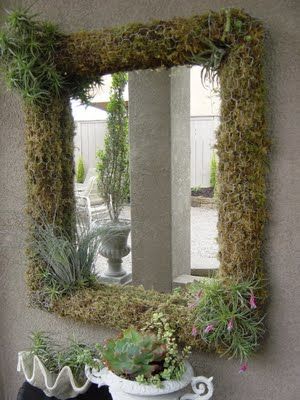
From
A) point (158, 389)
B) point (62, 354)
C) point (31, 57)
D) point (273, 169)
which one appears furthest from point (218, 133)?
point (62, 354)

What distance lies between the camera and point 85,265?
1.84 metres

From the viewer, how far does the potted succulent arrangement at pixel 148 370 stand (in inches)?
55.3

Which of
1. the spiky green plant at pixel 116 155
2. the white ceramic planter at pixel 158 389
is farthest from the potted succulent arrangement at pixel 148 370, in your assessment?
the spiky green plant at pixel 116 155

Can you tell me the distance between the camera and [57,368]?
1.81 metres

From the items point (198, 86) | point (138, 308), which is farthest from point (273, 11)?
point (138, 308)

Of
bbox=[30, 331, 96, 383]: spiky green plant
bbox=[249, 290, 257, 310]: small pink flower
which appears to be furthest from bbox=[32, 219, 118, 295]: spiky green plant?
bbox=[249, 290, 257, 310]: small pink flower

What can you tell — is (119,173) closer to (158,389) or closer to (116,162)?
(116,162)

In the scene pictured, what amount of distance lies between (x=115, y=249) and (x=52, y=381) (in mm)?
560

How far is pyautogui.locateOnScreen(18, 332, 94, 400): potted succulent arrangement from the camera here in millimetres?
1715

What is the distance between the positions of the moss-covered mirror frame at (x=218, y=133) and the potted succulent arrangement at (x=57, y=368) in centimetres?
15

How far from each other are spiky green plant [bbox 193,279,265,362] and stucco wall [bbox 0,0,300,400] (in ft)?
0.24

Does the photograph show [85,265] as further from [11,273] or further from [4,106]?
[4,106]

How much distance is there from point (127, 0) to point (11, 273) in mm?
1257

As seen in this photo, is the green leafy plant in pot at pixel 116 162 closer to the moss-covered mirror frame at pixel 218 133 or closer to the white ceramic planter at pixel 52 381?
the moss-covered mirror frame at pixel 218 133
